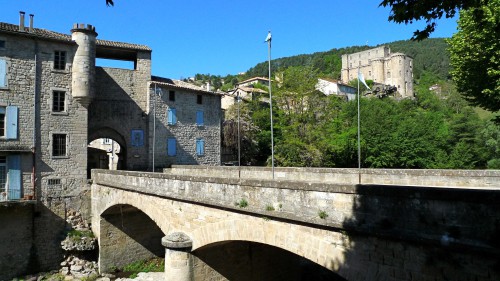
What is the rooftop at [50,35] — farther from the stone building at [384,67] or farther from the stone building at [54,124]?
the stone building at [384,67]

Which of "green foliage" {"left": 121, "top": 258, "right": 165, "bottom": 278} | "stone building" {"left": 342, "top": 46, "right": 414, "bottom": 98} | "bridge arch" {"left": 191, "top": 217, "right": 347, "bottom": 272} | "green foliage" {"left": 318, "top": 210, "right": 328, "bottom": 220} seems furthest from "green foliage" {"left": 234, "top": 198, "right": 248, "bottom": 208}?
"stone building" {"left": 342, "top": 46, "right": 414, "bottom": 98}

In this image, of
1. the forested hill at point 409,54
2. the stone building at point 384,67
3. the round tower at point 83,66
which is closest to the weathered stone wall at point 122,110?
the round tower at point 83,66

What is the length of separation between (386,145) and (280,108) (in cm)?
1290

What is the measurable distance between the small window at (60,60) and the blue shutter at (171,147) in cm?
823

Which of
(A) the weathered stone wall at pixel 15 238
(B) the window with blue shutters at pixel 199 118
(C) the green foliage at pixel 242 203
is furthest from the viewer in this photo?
(B) the window with blue shutters at pixel 199 118

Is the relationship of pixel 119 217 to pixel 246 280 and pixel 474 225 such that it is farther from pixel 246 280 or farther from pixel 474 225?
pixel 474 225

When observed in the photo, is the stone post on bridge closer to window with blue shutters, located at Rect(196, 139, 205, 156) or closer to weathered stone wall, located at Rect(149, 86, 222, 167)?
weathered stone wall, located at Rect(149, 86, 222, 167)

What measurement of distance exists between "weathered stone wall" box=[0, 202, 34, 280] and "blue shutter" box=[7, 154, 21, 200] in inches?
27.0

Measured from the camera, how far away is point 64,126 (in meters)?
20.2

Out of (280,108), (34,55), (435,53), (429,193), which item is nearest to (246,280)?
(429,193)

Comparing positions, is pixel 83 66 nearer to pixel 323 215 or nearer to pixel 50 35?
pixel 50 35

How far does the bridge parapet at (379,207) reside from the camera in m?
5.21

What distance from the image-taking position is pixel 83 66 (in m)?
20.6

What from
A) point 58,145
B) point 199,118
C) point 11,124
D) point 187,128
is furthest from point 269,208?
point 199,118
